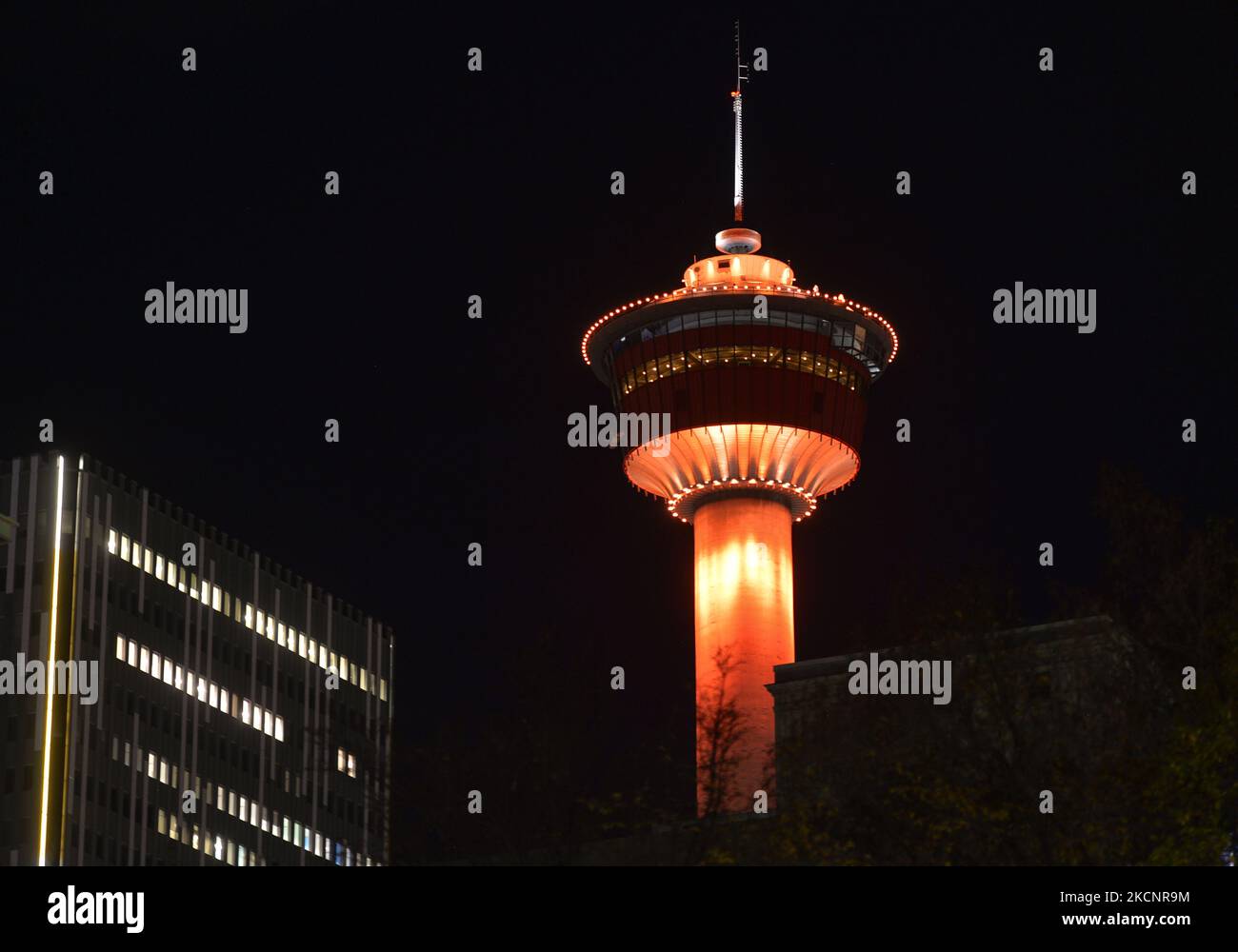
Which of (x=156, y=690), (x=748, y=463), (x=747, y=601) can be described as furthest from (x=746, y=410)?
(x=156, y=690)

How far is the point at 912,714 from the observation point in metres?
76.8

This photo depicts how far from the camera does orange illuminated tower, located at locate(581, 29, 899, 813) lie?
145625mm

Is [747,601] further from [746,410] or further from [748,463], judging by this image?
[746,410]

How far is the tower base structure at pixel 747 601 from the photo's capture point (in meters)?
139

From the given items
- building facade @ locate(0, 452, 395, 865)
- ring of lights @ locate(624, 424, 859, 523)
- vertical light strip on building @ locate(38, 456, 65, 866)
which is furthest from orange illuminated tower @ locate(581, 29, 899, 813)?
vertical light strip on building @ locate(38, 456, 65, 866)

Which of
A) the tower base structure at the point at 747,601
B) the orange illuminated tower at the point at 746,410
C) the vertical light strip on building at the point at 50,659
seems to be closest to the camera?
the tower base structure at the point at 747,601

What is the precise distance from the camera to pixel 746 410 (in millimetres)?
146500

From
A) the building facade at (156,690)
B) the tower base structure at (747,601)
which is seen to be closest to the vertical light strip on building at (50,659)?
the building facade at (156,690)

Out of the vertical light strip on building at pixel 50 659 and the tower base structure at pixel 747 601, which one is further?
the vertical light strip on building at pixel 50 659

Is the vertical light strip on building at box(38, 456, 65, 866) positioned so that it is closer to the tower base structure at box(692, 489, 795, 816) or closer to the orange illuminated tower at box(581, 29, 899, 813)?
the orange illuminated tower at box(581, 29, 899, 813)

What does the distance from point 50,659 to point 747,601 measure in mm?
49972

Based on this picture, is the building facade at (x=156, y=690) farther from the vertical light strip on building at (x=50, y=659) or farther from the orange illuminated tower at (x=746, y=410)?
the orange illuminated tower at (x=746, y=410)

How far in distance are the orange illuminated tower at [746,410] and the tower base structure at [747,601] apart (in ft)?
0.26
